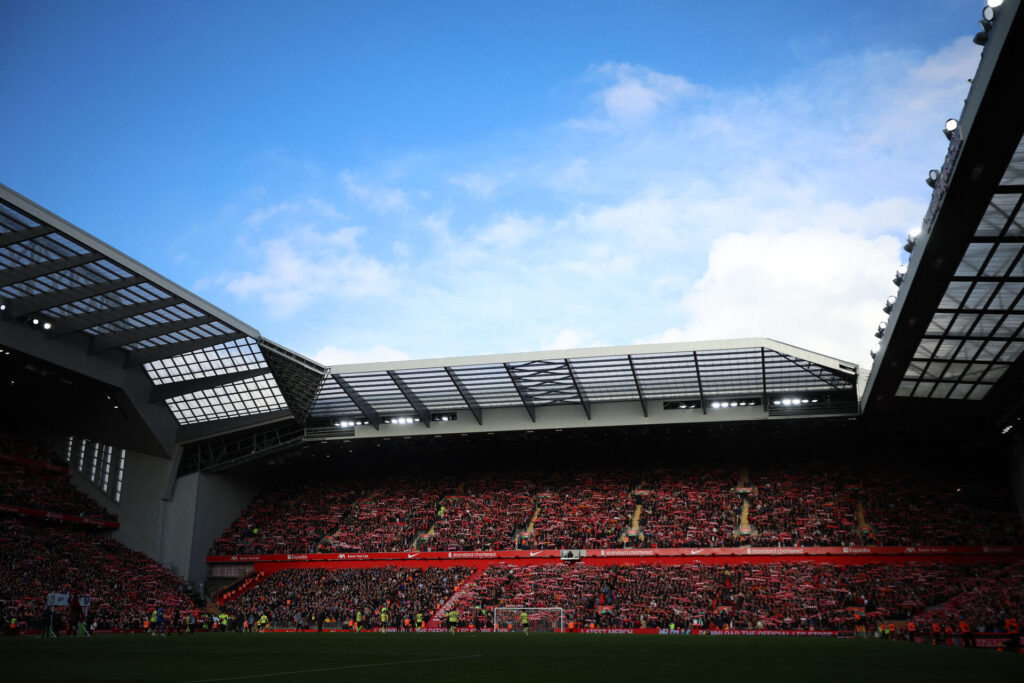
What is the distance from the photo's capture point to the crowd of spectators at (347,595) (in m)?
45.3

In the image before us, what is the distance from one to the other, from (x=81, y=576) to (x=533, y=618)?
25450 mm

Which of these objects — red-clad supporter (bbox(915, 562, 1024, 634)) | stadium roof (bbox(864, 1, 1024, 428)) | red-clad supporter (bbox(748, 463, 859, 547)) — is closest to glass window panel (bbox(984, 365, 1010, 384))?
stadium roof (bbox(864, 1, 1024, 428))

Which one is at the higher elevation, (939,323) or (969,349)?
(939,323)

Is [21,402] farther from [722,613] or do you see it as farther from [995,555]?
[995,555]

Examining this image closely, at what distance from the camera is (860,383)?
42219 mm

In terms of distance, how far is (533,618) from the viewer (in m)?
41.4

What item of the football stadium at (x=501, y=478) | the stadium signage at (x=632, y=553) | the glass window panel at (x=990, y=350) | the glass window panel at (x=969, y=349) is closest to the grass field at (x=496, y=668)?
the football stadium at (x=501, y=478)

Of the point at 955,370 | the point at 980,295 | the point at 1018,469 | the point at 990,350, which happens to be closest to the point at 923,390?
the point at 955,370

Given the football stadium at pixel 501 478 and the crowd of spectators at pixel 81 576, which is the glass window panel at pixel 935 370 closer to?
the football stadium at pixel 501 478

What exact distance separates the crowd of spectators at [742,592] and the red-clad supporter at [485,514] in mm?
4342

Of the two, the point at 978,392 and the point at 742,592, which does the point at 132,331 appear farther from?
the point at 978,392

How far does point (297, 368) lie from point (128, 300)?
10622 mm

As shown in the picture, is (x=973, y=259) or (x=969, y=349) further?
(x=969, y=349)

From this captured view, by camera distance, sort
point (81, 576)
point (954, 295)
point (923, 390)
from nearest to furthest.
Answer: point (954, 295), point (923, 390), point (81, 576)
